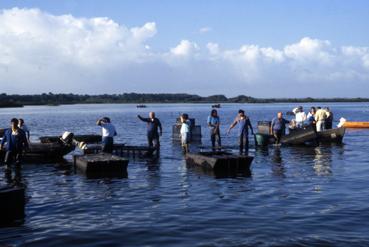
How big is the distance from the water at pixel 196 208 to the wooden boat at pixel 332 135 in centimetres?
969

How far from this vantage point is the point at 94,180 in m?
16.9

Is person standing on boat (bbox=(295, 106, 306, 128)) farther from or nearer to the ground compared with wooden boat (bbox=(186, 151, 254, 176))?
farther from the ground

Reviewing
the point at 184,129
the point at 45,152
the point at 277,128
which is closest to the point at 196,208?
the point at 184,129

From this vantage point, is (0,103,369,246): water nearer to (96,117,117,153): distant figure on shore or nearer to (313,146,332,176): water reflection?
(313,146,332,176): water reflection

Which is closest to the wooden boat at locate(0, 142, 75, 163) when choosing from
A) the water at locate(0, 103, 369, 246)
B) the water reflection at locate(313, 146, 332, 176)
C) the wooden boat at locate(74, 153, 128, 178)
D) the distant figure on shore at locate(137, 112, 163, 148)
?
the water at locate(0, 103, 369, 246)

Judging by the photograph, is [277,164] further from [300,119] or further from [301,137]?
[300,119]

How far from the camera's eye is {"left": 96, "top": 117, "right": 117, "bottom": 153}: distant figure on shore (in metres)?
20.2

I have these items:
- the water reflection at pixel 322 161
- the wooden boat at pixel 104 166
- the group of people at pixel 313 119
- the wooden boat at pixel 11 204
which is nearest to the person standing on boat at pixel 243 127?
the water reflection at pixel 322 161

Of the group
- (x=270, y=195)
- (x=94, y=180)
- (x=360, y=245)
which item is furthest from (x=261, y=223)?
(x=94, y=180)

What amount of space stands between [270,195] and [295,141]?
1462 centimetres

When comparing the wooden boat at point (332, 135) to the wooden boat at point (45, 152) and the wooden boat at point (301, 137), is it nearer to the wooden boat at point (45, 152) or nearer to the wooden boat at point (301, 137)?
the wooden boat at point (301, 137)

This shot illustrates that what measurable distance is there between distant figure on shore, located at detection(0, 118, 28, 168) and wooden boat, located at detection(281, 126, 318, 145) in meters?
14.1

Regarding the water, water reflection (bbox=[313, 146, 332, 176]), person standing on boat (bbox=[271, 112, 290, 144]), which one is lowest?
water reflection (bbox=[313, 146, 332, 176])

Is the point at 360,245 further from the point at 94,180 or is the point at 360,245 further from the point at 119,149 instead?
the point at 119,149
